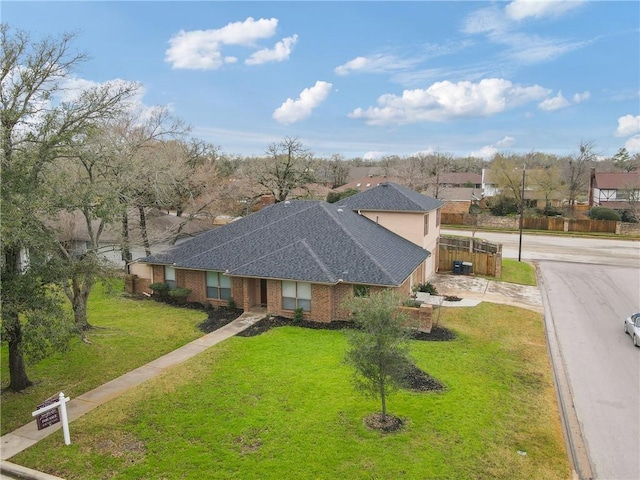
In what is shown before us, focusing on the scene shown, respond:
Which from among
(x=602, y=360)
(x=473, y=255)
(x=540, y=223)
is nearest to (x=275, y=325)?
(x=602, y=360)

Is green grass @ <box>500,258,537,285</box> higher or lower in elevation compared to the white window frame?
lower

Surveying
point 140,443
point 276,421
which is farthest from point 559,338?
point 140,443

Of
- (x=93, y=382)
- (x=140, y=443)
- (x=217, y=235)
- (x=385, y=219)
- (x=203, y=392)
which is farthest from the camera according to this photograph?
(x=385, y=219)

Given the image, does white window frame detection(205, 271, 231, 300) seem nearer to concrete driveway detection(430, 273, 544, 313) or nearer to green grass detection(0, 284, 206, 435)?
green grass detection(0, 284, 206, 435)

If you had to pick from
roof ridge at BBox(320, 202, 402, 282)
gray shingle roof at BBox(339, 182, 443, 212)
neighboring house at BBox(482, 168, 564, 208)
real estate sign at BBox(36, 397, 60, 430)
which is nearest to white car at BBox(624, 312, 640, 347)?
roof ridge at BBox(320, 202, 402, 282)

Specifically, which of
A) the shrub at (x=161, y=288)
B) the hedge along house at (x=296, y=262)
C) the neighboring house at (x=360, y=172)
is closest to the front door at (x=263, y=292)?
the hedge along house at (x=296, y=262)

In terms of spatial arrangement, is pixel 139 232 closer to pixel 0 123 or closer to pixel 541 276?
pixel 0 123

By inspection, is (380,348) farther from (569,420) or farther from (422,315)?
(422,315)

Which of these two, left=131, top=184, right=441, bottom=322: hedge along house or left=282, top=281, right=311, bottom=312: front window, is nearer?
left=131, top=184, right=441, bottom=322: hedge along house
